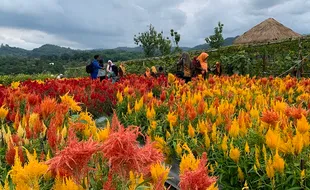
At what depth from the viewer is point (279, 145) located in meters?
2.18

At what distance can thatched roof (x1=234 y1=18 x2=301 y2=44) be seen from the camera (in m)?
29.1

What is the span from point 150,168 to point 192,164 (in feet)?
0.55

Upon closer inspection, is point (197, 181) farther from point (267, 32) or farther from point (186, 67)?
point (267, 32)

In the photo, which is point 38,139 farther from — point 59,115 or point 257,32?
point 257,32

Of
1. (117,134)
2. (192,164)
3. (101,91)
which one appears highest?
(117,134)

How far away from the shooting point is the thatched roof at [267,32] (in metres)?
29.1

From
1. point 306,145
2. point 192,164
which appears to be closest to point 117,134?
point 192,164

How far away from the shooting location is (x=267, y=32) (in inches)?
1156

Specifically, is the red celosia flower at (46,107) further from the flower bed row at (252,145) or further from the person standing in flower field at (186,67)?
the person standing in flower field at (186,67)

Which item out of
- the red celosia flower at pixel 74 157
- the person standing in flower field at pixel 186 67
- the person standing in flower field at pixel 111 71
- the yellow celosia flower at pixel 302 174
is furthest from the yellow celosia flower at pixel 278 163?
the person standing in flower field at pixel 111 71

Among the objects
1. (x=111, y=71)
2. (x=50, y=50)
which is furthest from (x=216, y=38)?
(x=50, y=50)

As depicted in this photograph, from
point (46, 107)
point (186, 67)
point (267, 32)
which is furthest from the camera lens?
point (267, 32)

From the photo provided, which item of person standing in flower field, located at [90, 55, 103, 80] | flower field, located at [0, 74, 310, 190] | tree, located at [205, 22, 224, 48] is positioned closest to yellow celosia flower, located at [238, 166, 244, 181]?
flower field, located at [0, 74, 310, 190]

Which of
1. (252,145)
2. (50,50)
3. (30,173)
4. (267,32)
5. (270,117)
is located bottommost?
(50,50)
